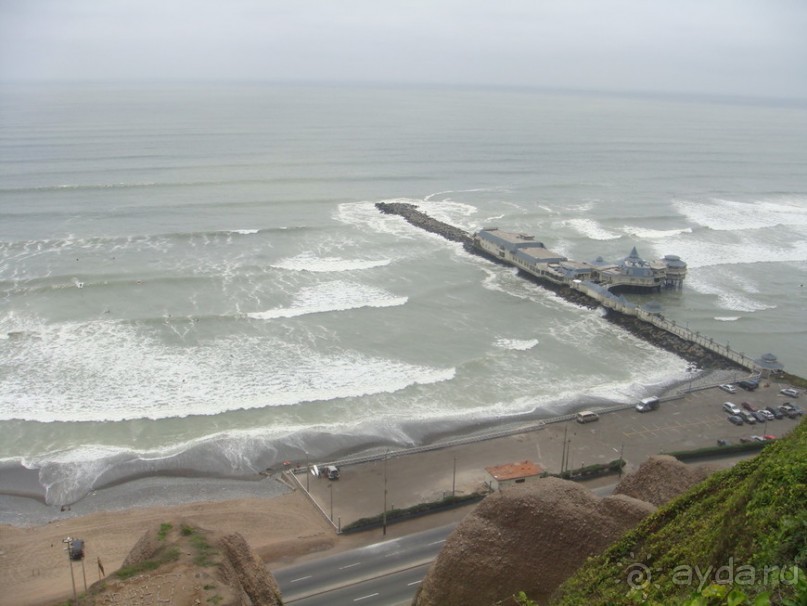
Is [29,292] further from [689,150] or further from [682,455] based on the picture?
[689,150]

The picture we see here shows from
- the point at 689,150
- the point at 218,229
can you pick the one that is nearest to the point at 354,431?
the point at 218,229

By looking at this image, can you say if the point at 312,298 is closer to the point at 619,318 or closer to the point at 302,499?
the point at 619,318

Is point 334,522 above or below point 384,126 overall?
below

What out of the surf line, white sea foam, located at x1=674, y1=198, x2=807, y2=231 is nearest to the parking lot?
the surf line

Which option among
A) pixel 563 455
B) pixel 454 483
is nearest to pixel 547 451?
pixel 563 455

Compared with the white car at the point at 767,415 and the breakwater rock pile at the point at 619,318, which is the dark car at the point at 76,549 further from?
the breakwater rock pile at the point at 619,318

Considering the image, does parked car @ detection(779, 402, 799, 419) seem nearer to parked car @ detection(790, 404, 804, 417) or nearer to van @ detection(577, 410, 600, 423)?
parked car @ detection(790, 404, 804, 417)

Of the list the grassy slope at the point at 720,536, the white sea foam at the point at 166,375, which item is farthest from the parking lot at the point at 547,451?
the grassy slope at the point at 720,536
